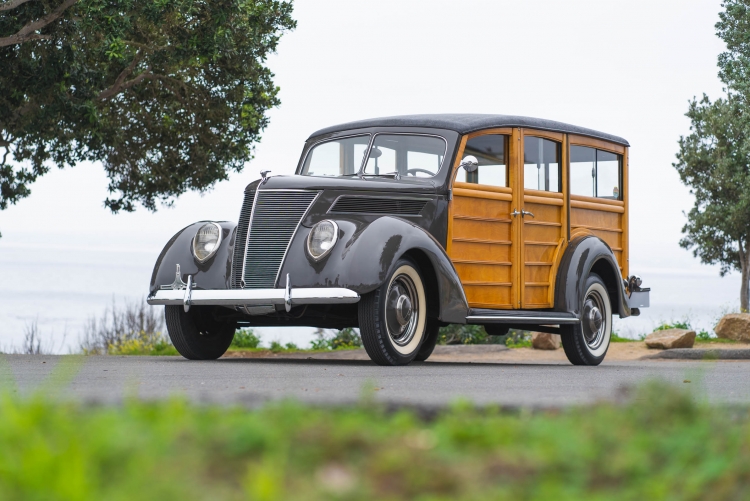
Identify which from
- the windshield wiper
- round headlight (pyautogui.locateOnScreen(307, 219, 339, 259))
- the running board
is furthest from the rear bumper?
the windshield wiper

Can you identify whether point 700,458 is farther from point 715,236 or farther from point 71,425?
point 715,236

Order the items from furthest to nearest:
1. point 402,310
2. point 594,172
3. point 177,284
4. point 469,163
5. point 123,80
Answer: point 123,80 → point 594,172 → point 469,163 → point 177,284 → point 402,310

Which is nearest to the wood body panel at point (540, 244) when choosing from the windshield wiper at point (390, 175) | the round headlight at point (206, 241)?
the windshield wiper at point (390, 175)

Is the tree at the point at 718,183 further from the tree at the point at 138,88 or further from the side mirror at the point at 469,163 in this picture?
the side mirror at the point at 469,163

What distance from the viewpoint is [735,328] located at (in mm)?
19859

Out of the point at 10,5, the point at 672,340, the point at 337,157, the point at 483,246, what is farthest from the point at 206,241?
the point at 672,340

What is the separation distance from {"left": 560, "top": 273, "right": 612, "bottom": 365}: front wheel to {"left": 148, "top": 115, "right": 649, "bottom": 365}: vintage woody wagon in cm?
2

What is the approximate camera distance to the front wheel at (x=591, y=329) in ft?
35.7

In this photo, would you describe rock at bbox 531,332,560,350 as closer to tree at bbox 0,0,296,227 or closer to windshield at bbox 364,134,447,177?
tree at bbox 0,0,296,227

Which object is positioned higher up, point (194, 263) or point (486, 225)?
point (486, 225)

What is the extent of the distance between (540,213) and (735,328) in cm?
1091

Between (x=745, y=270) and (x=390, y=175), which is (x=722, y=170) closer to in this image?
(x=745, y=270)

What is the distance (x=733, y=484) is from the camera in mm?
2666

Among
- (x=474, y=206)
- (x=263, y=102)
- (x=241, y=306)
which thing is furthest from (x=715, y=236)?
(x=241, y=306)
